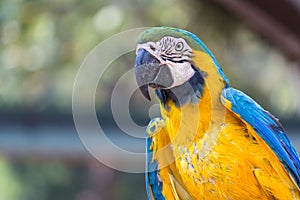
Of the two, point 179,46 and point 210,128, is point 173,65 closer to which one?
point 179,46

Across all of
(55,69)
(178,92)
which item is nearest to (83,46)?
(55,69)

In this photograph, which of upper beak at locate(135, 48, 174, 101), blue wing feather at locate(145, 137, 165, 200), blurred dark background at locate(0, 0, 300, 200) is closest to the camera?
upper beak at locate(135, 48, 174, 101)

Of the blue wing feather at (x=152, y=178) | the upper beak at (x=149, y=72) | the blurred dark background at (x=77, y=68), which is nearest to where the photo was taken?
the upper beak at (x=149, y=72)

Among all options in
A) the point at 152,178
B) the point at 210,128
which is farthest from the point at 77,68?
the point at 210,128

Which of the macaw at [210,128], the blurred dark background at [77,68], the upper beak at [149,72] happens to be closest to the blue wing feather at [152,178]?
the macaw at [210,128]

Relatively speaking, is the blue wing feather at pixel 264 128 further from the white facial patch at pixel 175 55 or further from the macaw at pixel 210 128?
the white facial patch at pixel 175 55

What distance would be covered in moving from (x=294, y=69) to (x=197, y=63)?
0.97 metres

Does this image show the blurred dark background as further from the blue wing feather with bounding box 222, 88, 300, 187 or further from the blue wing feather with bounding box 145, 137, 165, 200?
the blue wing feather with bounding box 145, 137, 165, 200

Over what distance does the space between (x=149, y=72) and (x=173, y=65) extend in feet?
0.17

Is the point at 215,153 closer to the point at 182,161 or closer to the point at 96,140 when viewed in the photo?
the point at 182,161

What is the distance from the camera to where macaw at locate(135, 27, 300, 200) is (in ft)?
3.92

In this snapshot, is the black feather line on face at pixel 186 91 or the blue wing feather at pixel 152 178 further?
the blue wing feather at pixel 152 178

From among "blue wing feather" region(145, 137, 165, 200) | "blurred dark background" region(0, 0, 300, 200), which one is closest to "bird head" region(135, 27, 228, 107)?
"blue wing feather" region(145, 137, 165, 200)

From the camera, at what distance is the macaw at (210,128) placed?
119cm
